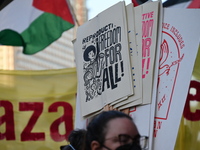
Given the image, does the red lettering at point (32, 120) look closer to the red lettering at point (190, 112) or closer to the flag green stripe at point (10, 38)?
the flag green stripe at point (10, 38)

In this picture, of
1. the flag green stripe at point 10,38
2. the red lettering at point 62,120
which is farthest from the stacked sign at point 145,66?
the flag green stripe at point 10,38

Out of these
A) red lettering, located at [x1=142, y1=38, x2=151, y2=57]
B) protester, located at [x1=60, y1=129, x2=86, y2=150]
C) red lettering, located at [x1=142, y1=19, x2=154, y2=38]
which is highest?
red lettering, located at [x1=142, y1=19, x2=154, y2=38]

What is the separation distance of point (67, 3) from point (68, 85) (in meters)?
1.07

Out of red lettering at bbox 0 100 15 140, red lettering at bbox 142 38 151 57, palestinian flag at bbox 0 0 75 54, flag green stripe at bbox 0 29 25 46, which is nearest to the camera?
red lettering at bbox 142 38 151 57

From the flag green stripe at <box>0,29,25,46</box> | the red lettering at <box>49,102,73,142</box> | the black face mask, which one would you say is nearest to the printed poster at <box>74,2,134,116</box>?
the black face mask

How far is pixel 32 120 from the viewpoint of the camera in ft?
21.1

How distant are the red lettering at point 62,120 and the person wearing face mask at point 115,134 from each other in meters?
3.71

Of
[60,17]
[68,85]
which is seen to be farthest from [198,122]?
[60,17]

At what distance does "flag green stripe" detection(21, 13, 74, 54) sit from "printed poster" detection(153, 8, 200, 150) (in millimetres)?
3073

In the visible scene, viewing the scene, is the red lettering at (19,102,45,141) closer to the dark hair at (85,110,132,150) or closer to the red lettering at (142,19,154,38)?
the red lettering at (142,19,154,38)

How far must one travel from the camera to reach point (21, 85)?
6.53 m

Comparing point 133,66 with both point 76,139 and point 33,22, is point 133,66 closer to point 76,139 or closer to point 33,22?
point 76,139

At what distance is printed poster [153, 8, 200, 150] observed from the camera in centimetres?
370

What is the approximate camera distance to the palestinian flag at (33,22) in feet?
22.0
